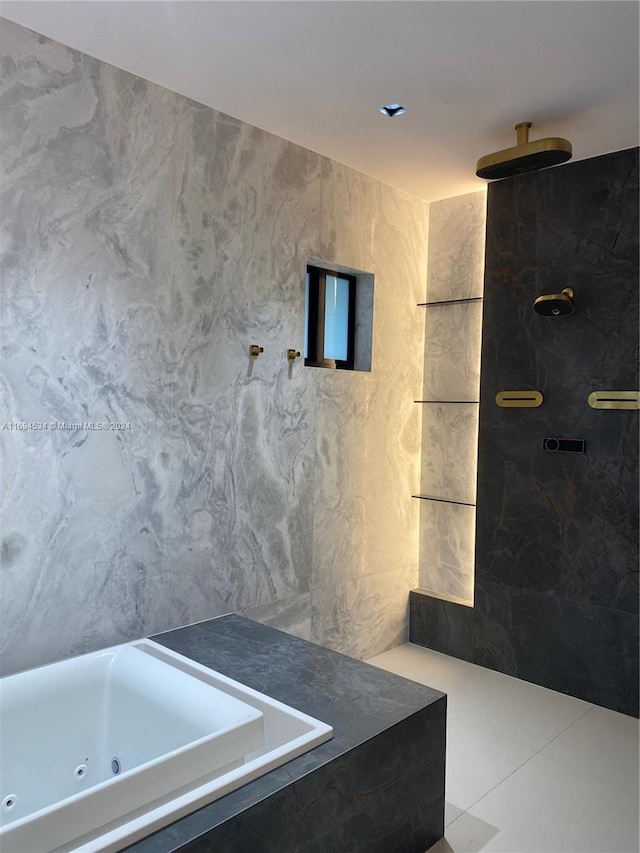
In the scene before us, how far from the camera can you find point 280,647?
242 cm

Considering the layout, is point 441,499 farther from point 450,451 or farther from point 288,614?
point 288,614

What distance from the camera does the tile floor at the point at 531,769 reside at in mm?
2082

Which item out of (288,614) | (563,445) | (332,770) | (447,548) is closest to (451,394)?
(563,445)

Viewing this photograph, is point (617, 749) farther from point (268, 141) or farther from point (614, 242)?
point (268, 141)

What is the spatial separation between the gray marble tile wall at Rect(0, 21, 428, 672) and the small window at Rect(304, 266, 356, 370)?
0.48 ft

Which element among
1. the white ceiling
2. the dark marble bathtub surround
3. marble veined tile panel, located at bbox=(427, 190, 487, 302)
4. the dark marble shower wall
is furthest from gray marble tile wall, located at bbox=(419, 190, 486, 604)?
the dark marble bathtub surround

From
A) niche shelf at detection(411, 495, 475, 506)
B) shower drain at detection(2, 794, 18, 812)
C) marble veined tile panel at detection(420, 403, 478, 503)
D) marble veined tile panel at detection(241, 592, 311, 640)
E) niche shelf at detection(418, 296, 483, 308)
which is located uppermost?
niche shelf at detection(418, 296, 483, 308)

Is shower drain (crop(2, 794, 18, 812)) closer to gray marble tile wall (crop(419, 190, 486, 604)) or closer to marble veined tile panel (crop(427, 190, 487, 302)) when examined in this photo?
gray marble tile wall (crop(419, 190, 486, 604))

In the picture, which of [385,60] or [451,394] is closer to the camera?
[385,60]

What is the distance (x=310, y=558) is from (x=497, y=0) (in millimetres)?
2354

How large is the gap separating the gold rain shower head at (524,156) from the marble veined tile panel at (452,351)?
0.95 m

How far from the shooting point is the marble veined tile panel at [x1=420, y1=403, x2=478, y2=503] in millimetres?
3590

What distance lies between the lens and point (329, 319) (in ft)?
11.1

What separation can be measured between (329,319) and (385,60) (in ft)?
4.56
